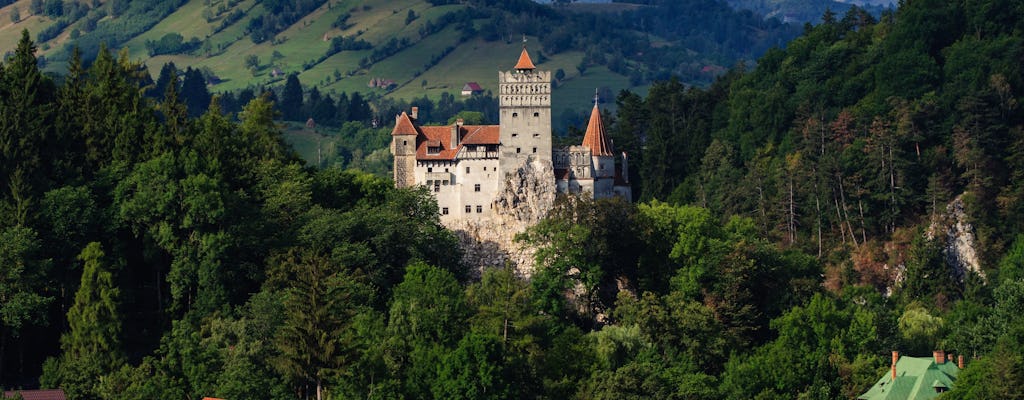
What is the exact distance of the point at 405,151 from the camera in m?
93.0

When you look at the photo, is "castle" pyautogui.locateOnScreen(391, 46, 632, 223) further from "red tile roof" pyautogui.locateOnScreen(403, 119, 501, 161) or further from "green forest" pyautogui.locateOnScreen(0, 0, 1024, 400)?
"green forest" pyautogui.locateOnScreen(0, 0, 1024, 400)

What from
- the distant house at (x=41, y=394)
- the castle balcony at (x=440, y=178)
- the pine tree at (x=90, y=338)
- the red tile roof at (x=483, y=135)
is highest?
the red tile roof at (x=483, y=135)

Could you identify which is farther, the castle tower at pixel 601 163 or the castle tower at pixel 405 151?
the castle tower at pixel 405 151

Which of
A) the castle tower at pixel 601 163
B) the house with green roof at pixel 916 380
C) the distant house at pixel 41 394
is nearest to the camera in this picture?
the distant house at pixel 41 394

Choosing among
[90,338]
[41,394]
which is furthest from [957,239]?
[41,394]

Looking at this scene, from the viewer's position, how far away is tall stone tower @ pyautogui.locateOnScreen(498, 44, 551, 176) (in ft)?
296

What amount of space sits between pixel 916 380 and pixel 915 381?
0.09 m

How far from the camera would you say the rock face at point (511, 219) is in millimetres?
88375

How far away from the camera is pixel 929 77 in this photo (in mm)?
108625

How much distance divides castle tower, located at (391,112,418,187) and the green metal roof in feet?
87.3

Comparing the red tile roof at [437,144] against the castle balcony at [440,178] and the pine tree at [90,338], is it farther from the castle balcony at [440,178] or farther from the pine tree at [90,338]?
the pine tree at [90,338]

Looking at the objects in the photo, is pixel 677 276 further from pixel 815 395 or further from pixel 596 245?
pixel 815 395

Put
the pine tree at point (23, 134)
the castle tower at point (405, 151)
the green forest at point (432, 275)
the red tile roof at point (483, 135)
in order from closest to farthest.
Result: the green forest at point (432, 275) → the pine tree at point (23, 134) → the red tile roof at point (483, 135) → the castle tower at point (405, 151)

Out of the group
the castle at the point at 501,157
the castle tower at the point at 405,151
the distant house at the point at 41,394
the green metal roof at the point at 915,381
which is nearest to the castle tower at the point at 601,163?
the castle at the point at 501,157
